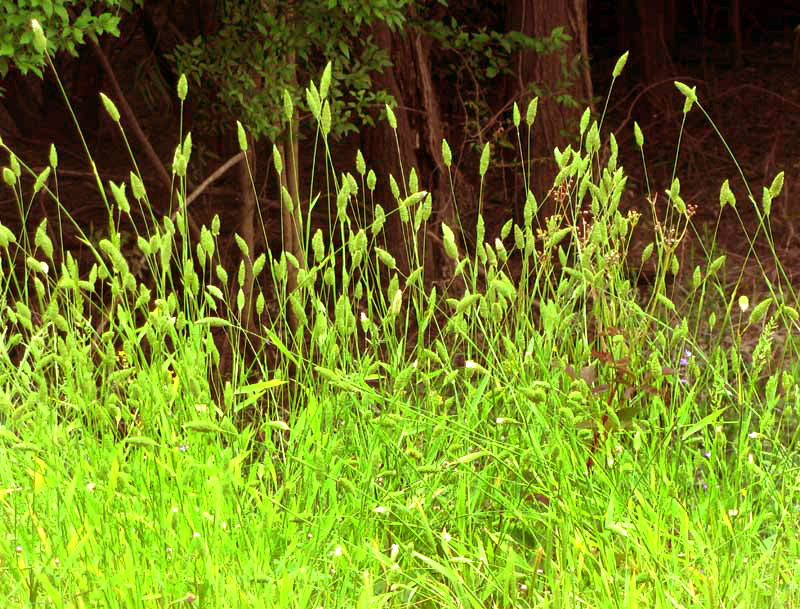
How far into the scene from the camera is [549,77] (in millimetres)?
7598

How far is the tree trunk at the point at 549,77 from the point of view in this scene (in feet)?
24.7

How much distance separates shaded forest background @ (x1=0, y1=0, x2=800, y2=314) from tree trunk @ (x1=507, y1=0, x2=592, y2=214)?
0.03 feet

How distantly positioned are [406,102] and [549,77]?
3.31ft

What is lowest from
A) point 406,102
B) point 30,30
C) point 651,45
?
point 651,45

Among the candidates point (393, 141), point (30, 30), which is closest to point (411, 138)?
point (393, 141)

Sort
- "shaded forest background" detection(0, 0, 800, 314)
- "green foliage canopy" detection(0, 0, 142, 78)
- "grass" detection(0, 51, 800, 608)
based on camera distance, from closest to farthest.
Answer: "grass" detection(0, 51, 800, 608) → "green foliage canopy" detection(0, 0, 142, 78) → "shaded forest background" detection(0, 0, 800, 314)

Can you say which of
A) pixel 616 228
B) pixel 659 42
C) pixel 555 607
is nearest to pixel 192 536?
pixel 555 607

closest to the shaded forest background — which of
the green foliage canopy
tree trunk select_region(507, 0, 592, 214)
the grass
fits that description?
tree trunk select_region(507, 0, 592, 214)

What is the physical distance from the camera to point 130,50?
36.7 feet

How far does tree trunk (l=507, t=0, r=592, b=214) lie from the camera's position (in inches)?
297

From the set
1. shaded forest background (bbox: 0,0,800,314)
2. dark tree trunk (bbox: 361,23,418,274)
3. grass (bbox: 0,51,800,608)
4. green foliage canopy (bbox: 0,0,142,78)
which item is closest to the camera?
grass (bbox: 0,51,800,608)

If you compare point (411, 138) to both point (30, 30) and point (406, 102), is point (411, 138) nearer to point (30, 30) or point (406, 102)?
point (406, 102)

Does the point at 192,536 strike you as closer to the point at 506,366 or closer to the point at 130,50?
the point at 506,366

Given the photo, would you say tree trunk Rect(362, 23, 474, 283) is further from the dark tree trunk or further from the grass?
the grass
